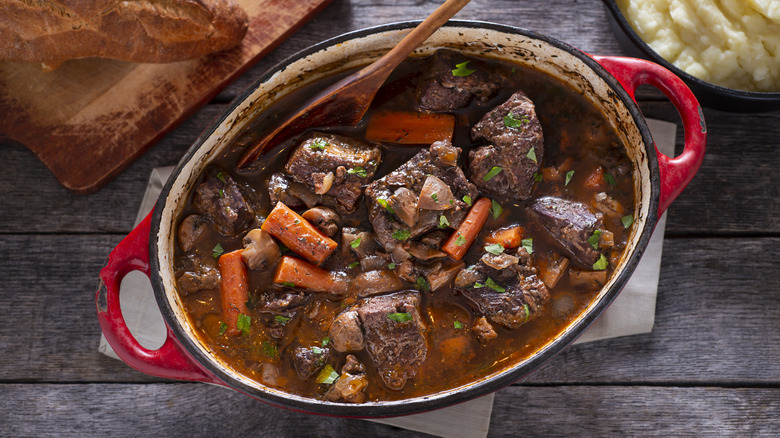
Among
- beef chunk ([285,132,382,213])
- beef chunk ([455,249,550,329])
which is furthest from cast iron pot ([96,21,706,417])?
beef chunk ([285,132,382,213])

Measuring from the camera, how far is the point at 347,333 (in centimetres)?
274

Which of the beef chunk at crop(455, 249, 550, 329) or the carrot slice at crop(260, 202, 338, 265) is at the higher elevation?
the carrot slice at crop(260, 202, 338, 265)

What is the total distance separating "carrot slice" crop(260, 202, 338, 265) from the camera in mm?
2803

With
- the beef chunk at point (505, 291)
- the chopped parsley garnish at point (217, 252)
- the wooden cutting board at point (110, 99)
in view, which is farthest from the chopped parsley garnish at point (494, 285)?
the wooden cutting board at point (110, 99)

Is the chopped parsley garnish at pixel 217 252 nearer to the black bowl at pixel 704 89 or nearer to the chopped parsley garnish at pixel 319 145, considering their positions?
the chopped parsley garnish at pixel 319 145

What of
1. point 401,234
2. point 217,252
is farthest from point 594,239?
point 217,252

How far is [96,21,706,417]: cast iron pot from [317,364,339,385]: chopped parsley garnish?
0.18 meters

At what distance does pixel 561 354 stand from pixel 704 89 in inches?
61.4

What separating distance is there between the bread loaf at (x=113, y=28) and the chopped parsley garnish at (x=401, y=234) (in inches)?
55.3

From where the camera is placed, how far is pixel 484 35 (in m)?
2.80

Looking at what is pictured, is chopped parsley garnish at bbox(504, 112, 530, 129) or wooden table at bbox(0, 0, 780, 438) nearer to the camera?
chopped parsley garnish at bbox(504, 112, 530, 129)

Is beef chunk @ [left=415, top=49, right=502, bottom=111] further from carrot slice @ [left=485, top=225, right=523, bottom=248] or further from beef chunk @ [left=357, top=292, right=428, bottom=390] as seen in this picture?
beef chunk @ [left=357, top=292, right=428, bottom=390]

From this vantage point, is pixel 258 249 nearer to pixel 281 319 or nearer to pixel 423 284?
pixel 281 319

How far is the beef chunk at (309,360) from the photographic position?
274 centimetres
